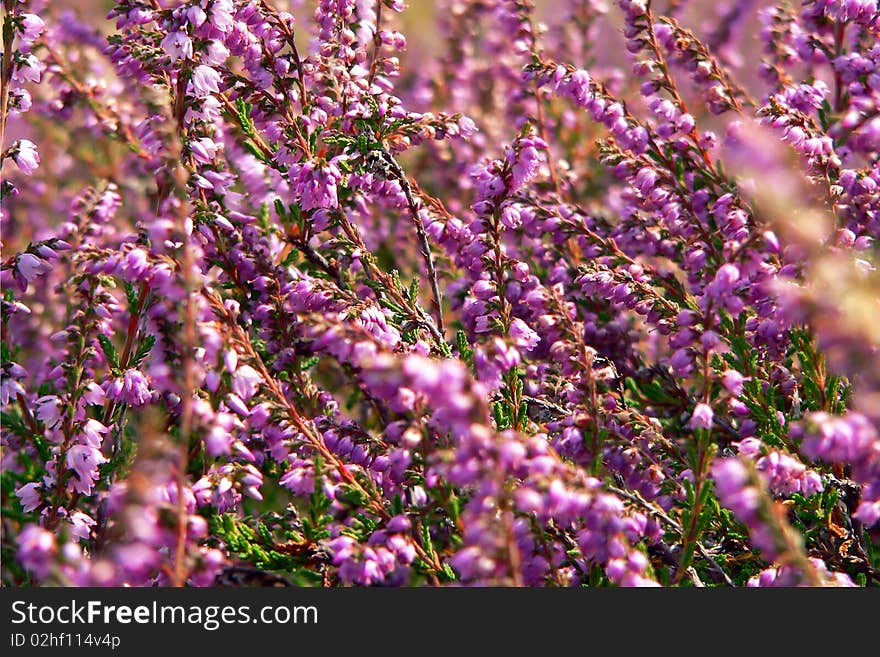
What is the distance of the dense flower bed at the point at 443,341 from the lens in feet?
6.24

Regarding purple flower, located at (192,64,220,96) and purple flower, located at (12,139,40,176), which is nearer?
purple flower, located at (192,64,220,96)

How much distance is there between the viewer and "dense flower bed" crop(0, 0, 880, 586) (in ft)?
6.24

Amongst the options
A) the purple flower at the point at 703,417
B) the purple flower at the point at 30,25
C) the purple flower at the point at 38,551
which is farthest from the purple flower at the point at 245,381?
the purple flower at the point at 30,25

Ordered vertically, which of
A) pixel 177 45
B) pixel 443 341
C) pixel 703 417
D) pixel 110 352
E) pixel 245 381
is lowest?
pixel 703 417

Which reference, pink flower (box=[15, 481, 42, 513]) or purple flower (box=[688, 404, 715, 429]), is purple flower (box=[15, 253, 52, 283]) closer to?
pink flower (box=[15, 481, 42, 513])

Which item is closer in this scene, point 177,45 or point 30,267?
point 177,45

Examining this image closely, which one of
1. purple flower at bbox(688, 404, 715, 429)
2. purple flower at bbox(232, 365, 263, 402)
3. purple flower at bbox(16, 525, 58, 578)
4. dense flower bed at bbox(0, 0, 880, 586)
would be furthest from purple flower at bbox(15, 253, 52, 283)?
purple flower at bbox(688, 404, 715, 429)

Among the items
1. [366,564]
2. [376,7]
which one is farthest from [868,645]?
[376,7]

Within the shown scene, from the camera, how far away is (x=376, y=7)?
3361 mm

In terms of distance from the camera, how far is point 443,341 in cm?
267

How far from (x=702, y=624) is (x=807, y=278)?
96 cm

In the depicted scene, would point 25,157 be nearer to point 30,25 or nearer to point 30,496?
point 30,25

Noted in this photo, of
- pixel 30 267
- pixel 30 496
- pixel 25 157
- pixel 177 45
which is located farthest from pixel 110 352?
pixel 177 45

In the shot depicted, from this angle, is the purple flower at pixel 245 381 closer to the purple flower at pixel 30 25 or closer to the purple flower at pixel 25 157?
the purple flower at pixel 25 157
